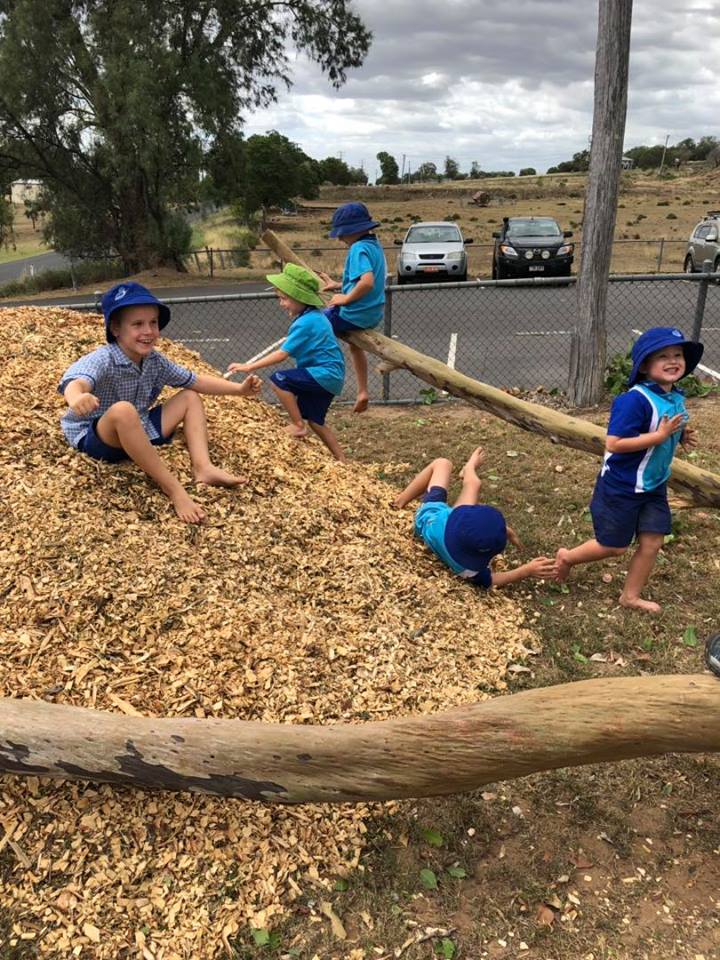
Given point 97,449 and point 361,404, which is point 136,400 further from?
point 361,404

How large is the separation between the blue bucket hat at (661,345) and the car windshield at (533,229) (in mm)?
17110

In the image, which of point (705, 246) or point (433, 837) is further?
point (705, 246)

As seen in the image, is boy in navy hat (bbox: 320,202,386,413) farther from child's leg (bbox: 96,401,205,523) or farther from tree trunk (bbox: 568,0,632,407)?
tree trunk (bbox: 568,0,632,407)

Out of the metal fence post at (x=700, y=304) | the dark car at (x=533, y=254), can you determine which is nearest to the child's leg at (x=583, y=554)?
the metal fence post at (x=700, y=304)

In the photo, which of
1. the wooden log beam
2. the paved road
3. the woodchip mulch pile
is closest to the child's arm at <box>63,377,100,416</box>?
the woodchip mulch pile

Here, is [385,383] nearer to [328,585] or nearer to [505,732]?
[328,585]

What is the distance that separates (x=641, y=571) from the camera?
3832 mm

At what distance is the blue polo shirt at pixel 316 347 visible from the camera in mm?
4969

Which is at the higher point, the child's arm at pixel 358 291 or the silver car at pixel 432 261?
the child's arm at pixel 358 291

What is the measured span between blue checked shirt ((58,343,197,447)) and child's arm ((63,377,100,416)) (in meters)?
0.07

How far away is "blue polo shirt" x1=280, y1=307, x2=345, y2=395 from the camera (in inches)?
196

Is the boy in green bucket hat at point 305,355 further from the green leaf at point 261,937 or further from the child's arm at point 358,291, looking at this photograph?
the green leaf at point 261,937

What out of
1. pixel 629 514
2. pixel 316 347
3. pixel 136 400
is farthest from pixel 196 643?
pixel 316 347

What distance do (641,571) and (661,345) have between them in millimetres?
1188
